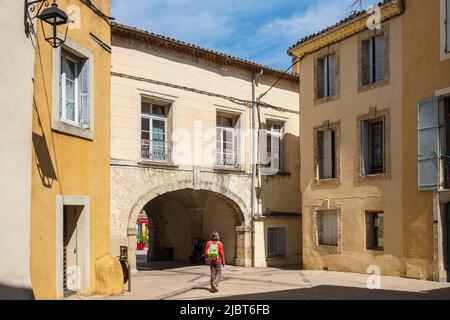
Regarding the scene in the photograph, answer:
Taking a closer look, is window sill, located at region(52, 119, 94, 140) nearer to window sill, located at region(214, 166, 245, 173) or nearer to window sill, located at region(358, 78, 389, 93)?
window sill, located at region(214, 166, 245, 173)

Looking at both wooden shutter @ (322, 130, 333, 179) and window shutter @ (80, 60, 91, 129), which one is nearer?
window shutter @ (80, 60, 91, 129)

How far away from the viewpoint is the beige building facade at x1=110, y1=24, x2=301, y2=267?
1655 cm

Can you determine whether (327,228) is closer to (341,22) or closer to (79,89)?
(341,22)

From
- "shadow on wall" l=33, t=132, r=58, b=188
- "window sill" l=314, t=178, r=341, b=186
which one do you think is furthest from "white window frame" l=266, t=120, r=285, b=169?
"shadow on wall" l=33, t=132, r=58, b=188

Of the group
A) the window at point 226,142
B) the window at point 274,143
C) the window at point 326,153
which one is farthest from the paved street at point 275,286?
the window at point 274,143

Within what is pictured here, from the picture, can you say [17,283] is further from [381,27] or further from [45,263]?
[381,27]

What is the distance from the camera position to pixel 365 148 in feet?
53.7

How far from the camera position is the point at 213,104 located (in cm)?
1889

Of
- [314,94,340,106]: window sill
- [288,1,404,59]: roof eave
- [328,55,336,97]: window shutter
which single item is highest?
[288,1,404,59]: roof eave

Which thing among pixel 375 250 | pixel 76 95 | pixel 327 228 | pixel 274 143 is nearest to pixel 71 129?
pixel 76 95

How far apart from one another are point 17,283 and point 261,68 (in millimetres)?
14426

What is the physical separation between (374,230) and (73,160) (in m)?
9.92

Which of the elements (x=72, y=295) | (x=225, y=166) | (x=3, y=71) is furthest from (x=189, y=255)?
(x=3, y=71)

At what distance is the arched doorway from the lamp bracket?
11612 mm
